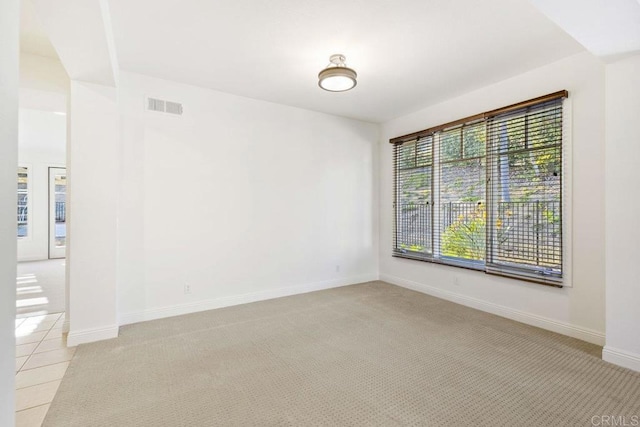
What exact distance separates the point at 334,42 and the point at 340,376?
9.34 feet

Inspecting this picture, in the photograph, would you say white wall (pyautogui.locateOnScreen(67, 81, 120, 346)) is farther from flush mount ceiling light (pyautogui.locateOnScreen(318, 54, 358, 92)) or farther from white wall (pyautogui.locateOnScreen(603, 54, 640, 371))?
white wall (pyautogui.locateOnScreen(603, 54, 640, 371))

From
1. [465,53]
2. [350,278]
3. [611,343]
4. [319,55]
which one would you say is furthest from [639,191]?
[350,278]

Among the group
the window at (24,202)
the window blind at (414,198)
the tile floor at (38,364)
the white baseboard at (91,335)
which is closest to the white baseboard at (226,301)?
the white baseboard at (91,335)

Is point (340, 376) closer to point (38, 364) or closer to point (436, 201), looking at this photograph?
point (38, 364)

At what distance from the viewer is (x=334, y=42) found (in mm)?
2775

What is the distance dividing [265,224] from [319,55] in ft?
7.53

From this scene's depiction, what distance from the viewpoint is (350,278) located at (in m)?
5.12

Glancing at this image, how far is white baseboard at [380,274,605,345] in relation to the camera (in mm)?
2933

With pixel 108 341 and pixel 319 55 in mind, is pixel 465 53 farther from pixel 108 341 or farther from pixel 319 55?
pixel 108 341

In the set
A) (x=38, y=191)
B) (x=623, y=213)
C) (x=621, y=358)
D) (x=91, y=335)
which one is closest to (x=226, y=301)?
(x=91, y=335)

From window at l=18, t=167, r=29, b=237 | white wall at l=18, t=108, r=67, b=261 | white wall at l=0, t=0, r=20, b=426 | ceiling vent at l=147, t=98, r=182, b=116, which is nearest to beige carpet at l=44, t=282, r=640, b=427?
white wall at l=0, t=0, r=20, b=426

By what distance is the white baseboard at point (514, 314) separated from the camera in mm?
2933

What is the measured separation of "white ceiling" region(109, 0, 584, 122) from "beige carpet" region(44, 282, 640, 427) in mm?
2803

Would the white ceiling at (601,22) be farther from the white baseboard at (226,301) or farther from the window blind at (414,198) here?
the white baseboard at (226,301)
